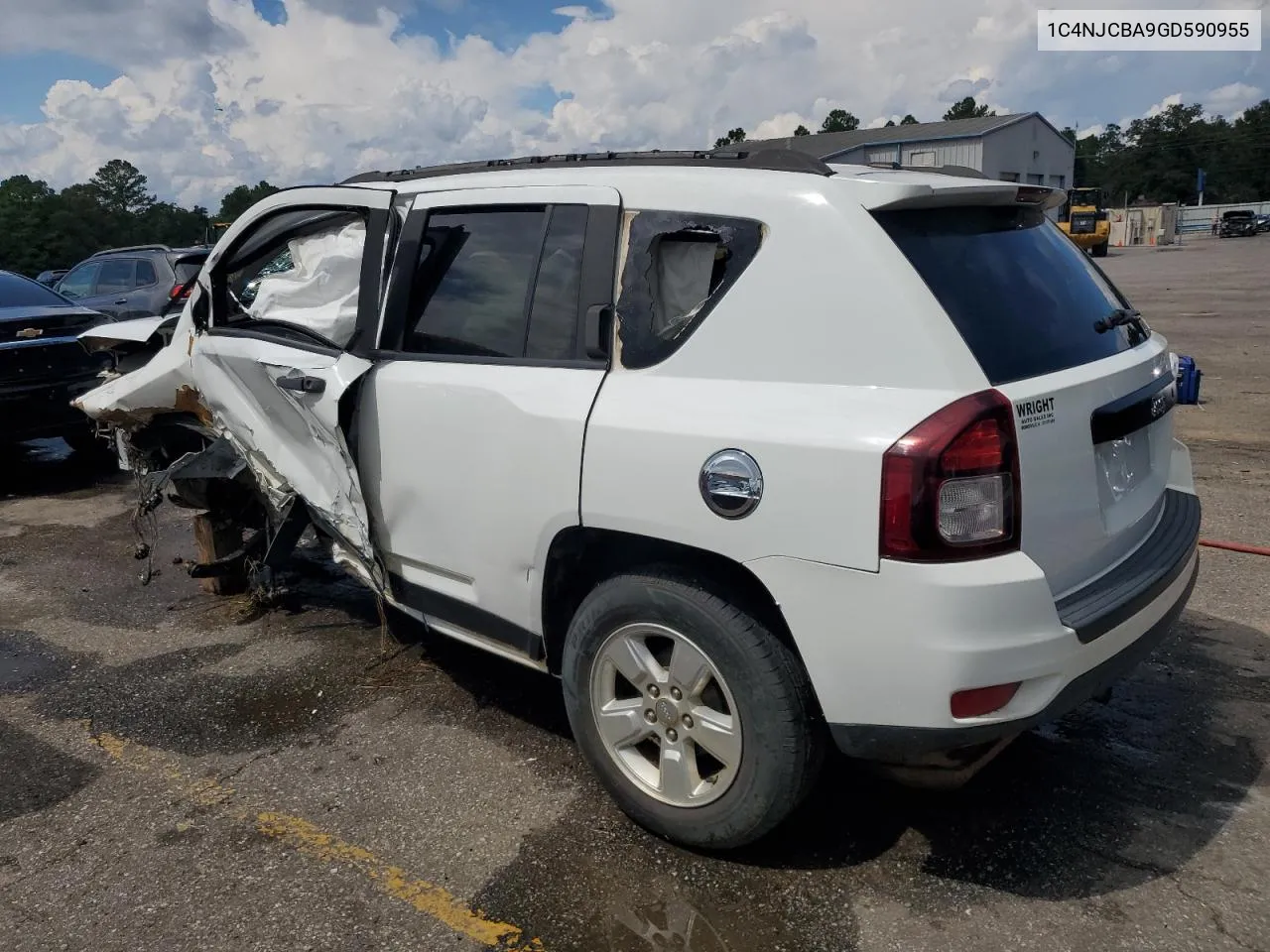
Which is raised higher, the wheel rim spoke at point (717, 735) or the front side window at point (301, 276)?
the front side window at point (301, 276)

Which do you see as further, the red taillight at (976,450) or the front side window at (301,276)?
the front side window at (301,276)

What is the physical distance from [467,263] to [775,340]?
4.33 feet

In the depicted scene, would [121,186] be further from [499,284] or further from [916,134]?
[499,284]

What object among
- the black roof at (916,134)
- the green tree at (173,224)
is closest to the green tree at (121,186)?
the green tree at (173,224)

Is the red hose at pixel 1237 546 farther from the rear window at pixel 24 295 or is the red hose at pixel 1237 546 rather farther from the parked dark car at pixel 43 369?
the rear window at pixel 24 295

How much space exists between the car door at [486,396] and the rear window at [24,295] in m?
6.26

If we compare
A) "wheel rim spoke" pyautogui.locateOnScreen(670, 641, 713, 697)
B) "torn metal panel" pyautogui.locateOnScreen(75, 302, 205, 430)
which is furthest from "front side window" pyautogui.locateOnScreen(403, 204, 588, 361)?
"torn metal panel" pyautogui.locateOnScreen(75, 302, 205, 430)

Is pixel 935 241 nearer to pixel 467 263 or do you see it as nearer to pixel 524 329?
pixel 524 329

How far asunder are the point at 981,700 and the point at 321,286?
2.96 m

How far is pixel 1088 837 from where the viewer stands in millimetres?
2957

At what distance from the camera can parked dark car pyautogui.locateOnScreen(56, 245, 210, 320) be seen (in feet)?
38.0

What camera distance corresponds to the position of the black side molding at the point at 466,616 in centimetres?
329

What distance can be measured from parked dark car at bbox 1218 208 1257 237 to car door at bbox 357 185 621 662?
63497 mm

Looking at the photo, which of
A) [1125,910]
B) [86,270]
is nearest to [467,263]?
[1125,910]
